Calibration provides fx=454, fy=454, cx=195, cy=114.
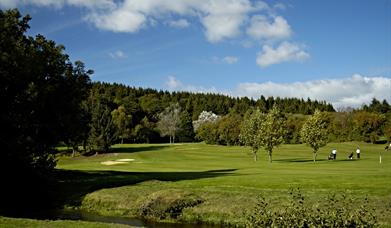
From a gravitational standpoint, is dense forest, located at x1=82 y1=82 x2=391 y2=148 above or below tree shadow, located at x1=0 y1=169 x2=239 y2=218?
above

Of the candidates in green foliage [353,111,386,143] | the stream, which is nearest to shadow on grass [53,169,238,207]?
Answer: the stream

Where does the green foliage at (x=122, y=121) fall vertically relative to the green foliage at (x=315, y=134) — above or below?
above

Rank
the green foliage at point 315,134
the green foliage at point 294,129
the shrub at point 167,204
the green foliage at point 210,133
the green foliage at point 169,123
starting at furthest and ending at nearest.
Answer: the green foliage at point 169,123 < the green foliage at point 210,133 < the green foliage at point 294,129 < the green foliage at point 315,134 < the shrub at point 167,204

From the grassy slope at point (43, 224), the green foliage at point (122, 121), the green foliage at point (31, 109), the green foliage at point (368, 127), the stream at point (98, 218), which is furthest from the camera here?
the green foliage at point (122, 121)

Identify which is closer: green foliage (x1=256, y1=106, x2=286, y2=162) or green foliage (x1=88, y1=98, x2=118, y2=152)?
green foliage (x1=256, y1=106, x2=286, y2=162)

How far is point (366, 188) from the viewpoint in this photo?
1145 inches

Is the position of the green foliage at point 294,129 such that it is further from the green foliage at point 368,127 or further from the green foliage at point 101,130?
the green foliage at point 101,130

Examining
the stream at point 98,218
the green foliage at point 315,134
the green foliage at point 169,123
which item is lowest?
the stream at point 98,218

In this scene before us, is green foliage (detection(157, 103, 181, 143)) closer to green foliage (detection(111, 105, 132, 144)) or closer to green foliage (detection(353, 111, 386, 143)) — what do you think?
green foliage (detection(111, 105, 132, 144))

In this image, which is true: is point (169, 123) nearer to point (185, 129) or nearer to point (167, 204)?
point (185, 129)

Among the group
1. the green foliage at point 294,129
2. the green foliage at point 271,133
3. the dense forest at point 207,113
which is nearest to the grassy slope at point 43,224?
the green foliage at point 271,133

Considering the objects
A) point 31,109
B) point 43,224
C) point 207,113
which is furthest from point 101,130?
point 207,113

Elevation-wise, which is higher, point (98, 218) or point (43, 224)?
point (43, 224)

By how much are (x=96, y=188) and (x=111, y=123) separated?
5325 centimetres
